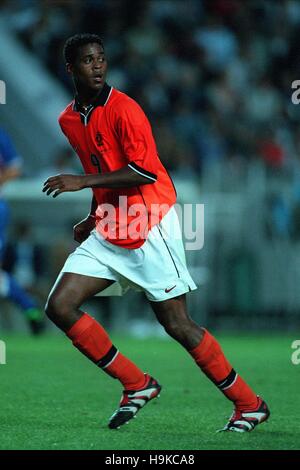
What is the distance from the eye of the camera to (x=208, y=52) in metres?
18.0

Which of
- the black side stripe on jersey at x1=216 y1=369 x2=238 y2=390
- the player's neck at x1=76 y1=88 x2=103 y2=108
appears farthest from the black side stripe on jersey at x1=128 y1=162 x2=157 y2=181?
the black side stripe on jersey at x1=216 y1=369 x2=238 y2=390

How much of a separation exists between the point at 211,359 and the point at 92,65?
65.3 inches

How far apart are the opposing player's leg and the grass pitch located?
0.15 meters

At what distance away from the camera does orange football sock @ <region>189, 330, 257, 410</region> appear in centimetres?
622

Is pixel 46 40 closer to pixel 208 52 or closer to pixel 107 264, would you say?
pixel 208 52

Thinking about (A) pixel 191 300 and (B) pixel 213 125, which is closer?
(A) pixel 191 300

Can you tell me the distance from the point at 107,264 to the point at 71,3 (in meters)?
11.7

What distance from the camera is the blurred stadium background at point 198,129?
1469cm

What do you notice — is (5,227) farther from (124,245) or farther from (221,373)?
(221,373)

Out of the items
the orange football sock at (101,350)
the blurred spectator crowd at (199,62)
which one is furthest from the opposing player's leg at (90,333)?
the blurred spectator crowd at (199,62)

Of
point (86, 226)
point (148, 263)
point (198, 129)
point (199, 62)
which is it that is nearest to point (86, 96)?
point (86, 226)

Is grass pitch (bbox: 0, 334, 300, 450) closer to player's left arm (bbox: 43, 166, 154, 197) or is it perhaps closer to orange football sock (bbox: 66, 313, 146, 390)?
orange football sock (bbox: 66, 313, 146, 390)
